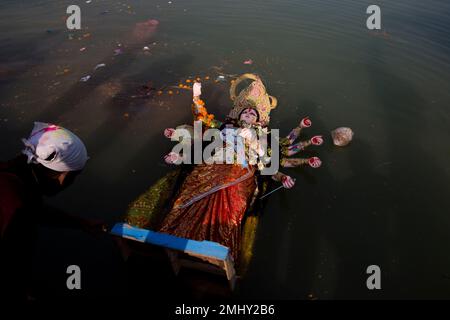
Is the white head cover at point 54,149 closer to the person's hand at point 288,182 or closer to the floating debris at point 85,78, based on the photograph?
the person's hand at point 288,182

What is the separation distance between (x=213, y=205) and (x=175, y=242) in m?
1.02

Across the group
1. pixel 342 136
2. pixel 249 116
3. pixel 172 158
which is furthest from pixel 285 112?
pixel 172 158

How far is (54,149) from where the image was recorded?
9.89 feet

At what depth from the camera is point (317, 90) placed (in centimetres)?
922

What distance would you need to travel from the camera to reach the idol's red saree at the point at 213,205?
13.4ft

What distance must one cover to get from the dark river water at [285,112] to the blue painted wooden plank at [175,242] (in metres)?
1.45

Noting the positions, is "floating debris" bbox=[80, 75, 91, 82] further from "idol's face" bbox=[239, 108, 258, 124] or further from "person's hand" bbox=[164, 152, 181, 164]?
"idol's face" bbox=[239, 108, 258, 124]

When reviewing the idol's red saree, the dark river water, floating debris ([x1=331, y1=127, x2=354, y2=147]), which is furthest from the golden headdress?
the idol's red saree

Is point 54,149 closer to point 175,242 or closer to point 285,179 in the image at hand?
point 175,242

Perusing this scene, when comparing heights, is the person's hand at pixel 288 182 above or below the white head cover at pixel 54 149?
below

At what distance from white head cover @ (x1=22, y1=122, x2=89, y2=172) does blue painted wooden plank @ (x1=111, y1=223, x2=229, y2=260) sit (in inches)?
38.7

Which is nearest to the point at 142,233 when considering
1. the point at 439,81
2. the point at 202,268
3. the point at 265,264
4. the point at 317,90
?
the point at 202,268

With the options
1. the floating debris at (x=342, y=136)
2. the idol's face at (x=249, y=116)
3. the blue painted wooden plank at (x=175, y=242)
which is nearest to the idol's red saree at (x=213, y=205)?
the blue painted wooden plank at (x=175, y=242)

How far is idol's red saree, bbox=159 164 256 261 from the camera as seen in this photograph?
161 inches
